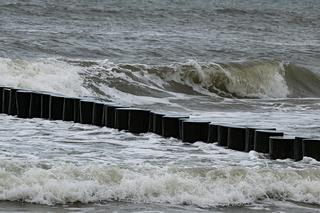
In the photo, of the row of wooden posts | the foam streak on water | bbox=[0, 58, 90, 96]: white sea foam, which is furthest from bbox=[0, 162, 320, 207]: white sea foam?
bbox=[0, 58, 90, 96]: white sea foam

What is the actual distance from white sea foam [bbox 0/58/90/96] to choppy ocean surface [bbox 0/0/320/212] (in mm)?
37

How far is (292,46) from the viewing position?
34.0 metres

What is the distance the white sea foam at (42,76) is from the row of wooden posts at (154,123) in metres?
3.88

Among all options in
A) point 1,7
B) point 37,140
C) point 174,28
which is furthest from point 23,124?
point 1,7

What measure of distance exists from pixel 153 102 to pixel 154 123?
5.99 meters

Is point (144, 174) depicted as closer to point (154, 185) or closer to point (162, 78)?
point (154, 185)

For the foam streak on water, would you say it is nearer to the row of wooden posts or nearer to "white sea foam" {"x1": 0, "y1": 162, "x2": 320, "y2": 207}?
"white sea foam" {"x1": 0, "y1": 162, "x2": 320, "y2": 207}

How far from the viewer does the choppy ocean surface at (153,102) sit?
8781 millimetres

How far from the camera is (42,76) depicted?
752 inches

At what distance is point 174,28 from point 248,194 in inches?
1162

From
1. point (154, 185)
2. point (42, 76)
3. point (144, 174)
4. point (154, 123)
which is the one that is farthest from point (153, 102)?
point (154, 185)

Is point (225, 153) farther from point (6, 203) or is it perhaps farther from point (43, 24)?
point (43, 24)

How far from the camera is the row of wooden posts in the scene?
1088 centimetres

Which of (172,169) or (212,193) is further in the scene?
(172,169)
